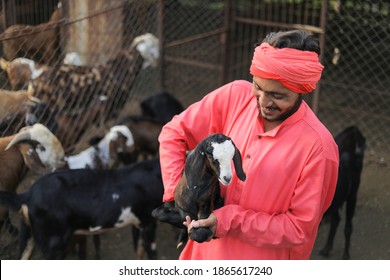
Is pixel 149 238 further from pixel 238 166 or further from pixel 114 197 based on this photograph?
pixel 238 166

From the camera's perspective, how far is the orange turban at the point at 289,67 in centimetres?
212

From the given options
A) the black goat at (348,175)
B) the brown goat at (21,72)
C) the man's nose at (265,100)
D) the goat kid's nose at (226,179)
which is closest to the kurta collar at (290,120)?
the man's nose at (265,100)

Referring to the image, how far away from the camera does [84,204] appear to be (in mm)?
4355

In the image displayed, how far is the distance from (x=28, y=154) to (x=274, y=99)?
3038 mm

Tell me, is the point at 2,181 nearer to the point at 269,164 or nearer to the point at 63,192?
the point at 63,192

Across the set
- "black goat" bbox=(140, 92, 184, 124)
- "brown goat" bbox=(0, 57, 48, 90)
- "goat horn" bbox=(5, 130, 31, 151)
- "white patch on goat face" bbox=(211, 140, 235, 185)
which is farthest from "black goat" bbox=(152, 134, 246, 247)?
"black goat" bbox=(140, 92, 184, 124)

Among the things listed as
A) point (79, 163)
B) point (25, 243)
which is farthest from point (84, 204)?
point (79, 163)

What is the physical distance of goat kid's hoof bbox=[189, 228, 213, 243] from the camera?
2219 millimetres

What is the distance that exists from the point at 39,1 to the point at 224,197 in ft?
21.9

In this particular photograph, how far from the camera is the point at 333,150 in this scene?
2.24 meters

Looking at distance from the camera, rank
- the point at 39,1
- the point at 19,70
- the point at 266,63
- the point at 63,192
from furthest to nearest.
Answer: the point at 39,1, the point at 19,70, the point at 63,192, the point at 266,63

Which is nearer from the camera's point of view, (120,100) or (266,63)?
(266,63)

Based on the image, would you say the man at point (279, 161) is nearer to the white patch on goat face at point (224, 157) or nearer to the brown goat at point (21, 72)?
the white patch on goat face at point (224, 157)

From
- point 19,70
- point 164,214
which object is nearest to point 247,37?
point 19,70
